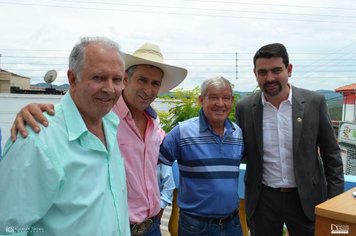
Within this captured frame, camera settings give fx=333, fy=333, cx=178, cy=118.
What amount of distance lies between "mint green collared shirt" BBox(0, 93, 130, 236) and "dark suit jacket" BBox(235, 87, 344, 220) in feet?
4.14

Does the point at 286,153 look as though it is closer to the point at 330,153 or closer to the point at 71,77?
the point at 330,153

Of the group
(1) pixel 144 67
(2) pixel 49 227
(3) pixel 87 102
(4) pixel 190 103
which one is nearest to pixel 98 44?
(3) pixel 87 102

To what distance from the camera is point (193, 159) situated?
7.54ft

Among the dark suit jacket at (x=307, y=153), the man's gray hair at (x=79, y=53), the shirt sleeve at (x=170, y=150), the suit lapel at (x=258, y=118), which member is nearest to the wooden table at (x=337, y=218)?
the dark suit jacket at (x=307, y=153)

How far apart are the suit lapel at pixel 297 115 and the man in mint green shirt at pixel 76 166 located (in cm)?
134

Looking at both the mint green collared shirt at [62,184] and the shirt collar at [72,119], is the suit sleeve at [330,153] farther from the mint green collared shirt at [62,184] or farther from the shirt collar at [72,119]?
the shirt collar at [72,119]

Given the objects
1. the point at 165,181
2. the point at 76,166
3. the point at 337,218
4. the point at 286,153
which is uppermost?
the point at 76,166

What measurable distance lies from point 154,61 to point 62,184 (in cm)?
109

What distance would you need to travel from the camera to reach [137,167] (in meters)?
2.04

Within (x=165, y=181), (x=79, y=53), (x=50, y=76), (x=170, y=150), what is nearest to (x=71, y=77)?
(x=79, y=53)

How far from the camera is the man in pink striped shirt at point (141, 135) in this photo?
6.68 feet

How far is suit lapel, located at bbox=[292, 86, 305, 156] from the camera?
2.39 metres

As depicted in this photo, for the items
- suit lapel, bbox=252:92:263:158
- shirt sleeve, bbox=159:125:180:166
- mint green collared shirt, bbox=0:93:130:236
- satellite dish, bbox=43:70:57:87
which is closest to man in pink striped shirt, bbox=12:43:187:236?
shirt sleeve, bbox=159:125:180:166

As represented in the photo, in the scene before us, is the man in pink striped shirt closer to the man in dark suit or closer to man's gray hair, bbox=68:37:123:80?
man's gray hair, bbox=68:37:123:80
